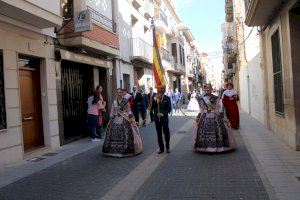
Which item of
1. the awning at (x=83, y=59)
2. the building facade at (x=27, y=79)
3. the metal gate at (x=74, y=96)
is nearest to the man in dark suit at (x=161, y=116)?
the building facade at (x=27, y=79)

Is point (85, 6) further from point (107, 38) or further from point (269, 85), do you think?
point (269, 85)

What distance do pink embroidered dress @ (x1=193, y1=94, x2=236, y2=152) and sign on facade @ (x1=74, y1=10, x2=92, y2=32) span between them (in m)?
4.50

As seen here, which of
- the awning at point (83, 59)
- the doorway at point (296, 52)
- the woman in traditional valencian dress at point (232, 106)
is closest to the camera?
the doorway at point (296, 52)

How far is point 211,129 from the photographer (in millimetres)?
9406

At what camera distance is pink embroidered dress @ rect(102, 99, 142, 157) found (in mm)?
9656

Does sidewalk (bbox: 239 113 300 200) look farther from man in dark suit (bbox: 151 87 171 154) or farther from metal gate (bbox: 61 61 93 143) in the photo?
metal gate (bbox: 61 61 93 143)

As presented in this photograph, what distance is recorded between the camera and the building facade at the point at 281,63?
361 inches

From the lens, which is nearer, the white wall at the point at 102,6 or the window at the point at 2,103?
the window at the point at 2,103

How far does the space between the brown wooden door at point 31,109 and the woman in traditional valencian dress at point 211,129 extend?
14.7ft

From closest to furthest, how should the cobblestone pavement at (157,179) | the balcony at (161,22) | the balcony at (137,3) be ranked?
1. the cobblestone pavement at (157,179)
2. the balcony at (137,3)
3. the balcony at (161,22)

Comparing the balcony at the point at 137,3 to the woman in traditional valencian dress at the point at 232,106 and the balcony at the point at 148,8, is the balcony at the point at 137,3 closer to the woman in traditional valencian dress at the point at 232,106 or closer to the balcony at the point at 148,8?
the balcony at the point at 148,8

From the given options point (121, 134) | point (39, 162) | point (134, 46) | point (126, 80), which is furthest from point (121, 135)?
point (134, 46)

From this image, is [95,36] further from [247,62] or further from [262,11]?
[247,62]

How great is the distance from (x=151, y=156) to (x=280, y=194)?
4189mm
